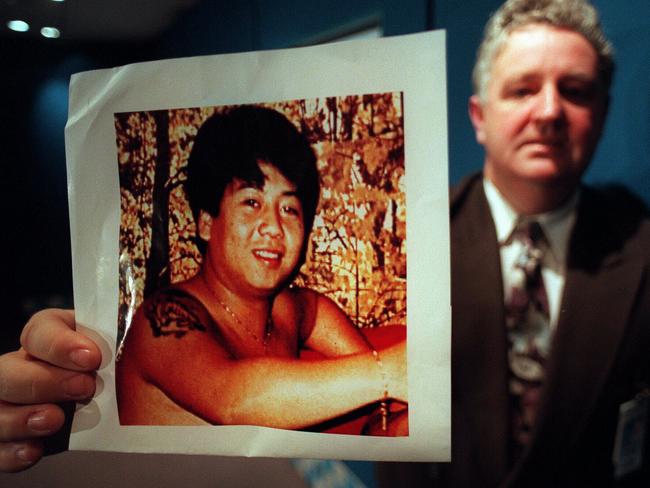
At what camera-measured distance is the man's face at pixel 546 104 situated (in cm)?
37

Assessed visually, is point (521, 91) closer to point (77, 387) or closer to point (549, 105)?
point (549, 105)

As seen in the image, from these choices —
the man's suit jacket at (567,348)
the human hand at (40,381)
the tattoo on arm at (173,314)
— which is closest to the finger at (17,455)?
the human hand at (40,381)

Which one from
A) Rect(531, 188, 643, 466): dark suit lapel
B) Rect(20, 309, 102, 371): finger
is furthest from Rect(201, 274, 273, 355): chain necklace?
Rect(531, 188, 643, 466): dark suit lapel

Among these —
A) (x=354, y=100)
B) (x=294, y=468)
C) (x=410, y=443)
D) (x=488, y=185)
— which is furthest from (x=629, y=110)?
(x=294, y=468)

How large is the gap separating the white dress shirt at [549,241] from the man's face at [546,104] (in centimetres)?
2

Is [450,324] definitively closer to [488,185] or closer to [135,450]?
[488,185]

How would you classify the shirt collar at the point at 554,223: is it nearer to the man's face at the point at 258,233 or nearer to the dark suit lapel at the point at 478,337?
the dark suit lapel at the point at 478,337

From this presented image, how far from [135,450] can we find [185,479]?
10cm

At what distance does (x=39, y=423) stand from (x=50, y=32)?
0.43 metres

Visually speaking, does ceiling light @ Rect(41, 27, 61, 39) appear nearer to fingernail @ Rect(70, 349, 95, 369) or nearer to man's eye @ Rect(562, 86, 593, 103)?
fingernail @ Rect(70, 349, 95, 369)

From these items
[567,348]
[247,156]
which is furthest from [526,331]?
[247,156]

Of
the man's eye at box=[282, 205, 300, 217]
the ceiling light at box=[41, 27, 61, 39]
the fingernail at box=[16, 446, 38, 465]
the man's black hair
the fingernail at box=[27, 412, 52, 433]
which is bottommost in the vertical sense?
the fingernail at box=[16, 446, 38, 465]

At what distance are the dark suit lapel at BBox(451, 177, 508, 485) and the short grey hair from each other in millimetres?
124

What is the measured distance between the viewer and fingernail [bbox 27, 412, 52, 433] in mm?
468
